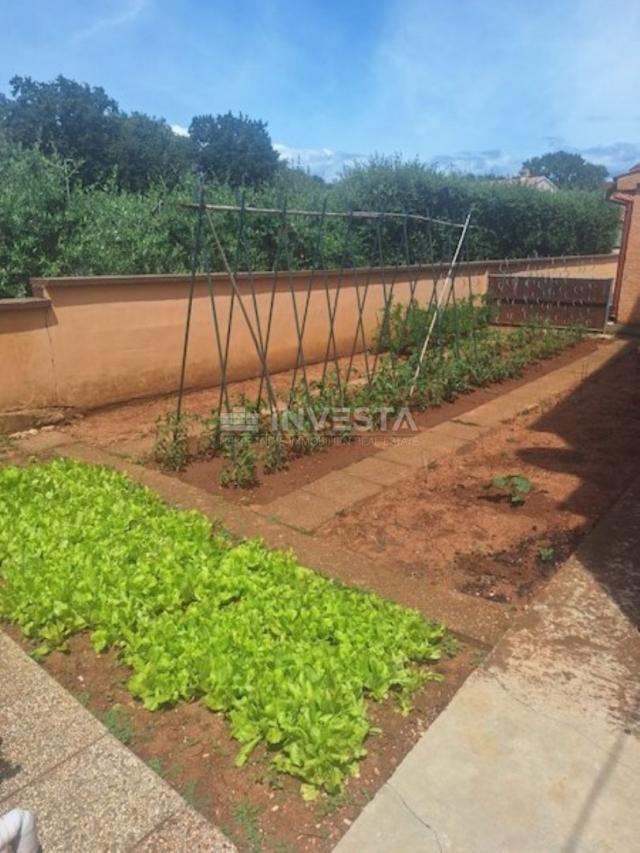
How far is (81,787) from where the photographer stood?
1830 millimetres

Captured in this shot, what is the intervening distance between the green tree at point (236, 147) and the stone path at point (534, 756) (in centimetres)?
2686

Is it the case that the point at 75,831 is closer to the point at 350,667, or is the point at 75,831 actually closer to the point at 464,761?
the point at 350,667

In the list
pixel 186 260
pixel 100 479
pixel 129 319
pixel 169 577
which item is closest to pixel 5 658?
pixel 169 577

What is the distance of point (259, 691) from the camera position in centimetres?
209

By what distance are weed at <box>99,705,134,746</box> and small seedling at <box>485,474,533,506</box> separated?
2.83 metres

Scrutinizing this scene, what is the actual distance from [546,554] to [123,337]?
15.3 feet

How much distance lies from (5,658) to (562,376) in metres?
7.50

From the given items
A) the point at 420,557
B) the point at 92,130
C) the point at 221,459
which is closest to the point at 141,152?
the point at 92,130

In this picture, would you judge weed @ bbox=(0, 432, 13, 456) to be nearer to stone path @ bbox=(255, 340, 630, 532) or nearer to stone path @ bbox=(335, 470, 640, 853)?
stone path @ bbox=(255, 340, 630, 532)

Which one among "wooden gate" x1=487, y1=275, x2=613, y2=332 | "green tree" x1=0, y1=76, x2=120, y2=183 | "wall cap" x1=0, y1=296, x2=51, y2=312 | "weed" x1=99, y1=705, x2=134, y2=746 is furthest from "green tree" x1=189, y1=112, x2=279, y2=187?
"weed" x1=99, y1=705, x2=134, y2=746

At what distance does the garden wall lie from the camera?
5.32 meters

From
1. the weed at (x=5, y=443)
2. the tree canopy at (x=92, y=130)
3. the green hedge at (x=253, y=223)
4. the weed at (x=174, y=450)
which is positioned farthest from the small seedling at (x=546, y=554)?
the tree canopy at (x=92, y=130)

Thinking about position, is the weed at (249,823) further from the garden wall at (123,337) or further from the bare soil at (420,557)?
the garden wall at (123,337)

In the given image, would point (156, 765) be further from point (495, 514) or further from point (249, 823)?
point (495, 514)
